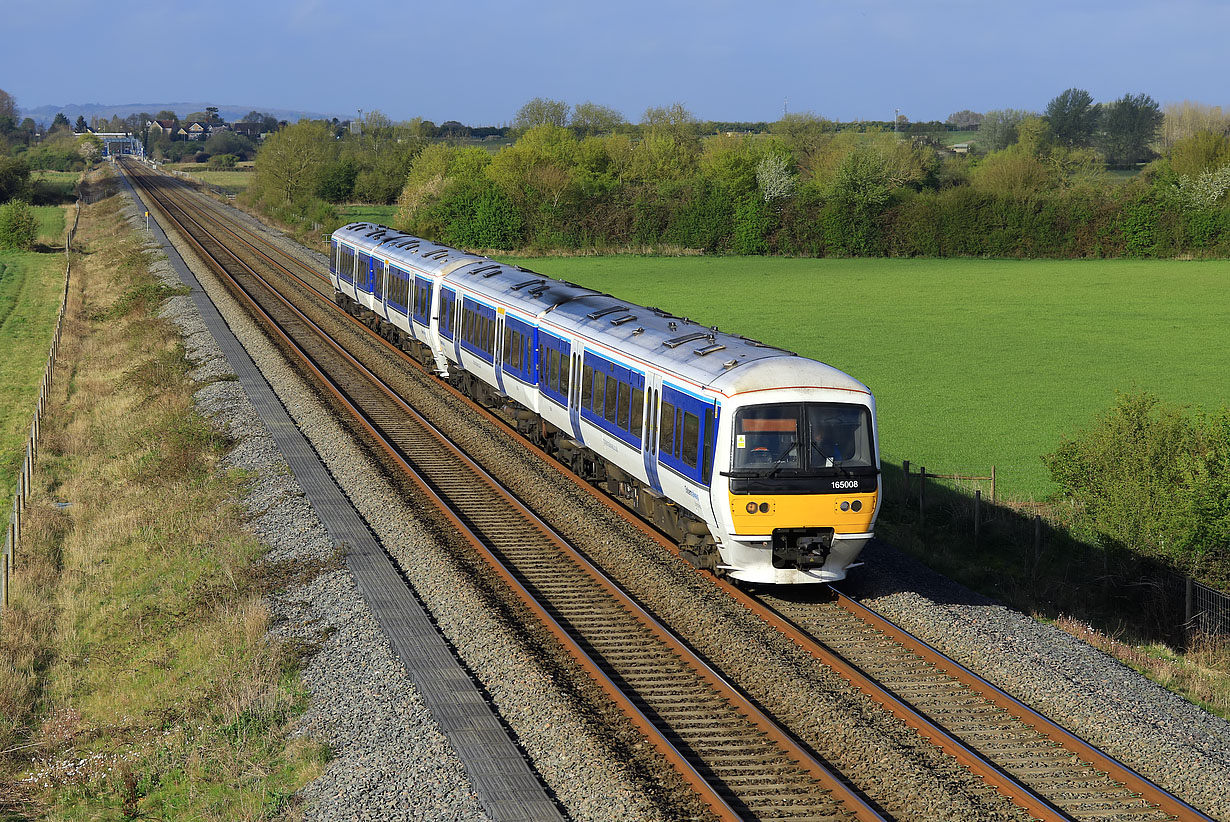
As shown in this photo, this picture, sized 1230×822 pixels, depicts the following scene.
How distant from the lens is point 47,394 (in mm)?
32344

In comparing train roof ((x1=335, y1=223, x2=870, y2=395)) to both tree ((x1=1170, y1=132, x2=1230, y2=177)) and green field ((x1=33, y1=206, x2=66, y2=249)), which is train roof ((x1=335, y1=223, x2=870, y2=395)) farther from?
tree ((x1=1170, y1=132, x2=1230, y2=177))

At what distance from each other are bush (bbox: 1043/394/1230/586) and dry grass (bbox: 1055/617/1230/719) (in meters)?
2.01

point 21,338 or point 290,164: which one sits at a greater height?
point 290,164

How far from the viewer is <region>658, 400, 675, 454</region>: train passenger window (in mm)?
16234

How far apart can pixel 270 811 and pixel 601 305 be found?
42.4 ft

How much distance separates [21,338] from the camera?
4444cm

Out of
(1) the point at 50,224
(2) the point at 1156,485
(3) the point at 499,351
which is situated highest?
(1) the point at 50,224

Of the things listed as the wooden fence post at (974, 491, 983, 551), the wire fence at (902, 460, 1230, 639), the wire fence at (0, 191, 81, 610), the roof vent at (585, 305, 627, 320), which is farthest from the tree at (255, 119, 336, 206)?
the wooden fence post at (974, 491, 983, 551)

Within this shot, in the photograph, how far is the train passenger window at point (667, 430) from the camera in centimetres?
1623

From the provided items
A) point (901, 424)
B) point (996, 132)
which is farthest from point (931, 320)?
point (996, 132)

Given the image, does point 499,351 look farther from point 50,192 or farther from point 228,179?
point 228,179

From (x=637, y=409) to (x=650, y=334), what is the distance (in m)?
1.48

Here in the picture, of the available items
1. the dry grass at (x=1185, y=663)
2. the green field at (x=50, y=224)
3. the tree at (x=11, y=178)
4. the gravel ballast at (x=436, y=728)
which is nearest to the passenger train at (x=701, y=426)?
the gravel ballast at (x=436, y=728)

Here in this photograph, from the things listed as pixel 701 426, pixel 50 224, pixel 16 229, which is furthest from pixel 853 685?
pixel 50 224
